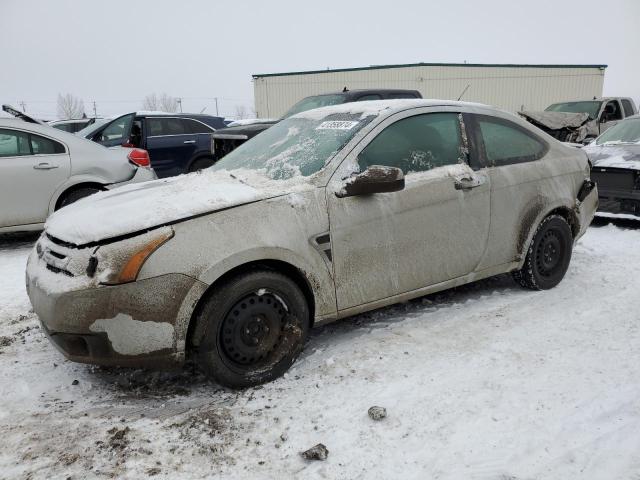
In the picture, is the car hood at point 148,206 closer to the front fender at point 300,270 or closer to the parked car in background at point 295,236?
the parked car in background at point 295,236

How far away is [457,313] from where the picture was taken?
402 centimetres

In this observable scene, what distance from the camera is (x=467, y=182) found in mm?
3746

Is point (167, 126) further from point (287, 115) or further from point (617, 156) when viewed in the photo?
point (617, 156)

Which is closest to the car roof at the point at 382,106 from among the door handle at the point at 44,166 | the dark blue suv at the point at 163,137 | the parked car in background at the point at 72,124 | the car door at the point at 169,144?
the door handle at the point at 44,166

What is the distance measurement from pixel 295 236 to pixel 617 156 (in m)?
5.53

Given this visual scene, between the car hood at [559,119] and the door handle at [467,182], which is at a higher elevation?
the car hood at [559,119]

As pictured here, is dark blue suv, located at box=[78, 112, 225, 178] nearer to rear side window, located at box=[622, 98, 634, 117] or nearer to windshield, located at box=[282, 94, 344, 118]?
windshield, located at box=[282, 94, 344, 118]

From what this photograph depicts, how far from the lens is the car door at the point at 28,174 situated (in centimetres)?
598

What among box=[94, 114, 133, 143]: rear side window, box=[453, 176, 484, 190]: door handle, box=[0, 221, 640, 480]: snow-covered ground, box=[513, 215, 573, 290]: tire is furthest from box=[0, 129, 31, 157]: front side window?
box=[513, 215, 573, 290]: tire

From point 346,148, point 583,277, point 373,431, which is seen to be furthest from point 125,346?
point 583,277

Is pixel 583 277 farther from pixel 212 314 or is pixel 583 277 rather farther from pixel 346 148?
pixel 212 314

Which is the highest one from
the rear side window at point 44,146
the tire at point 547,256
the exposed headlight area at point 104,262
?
the rear side window at point 44,146

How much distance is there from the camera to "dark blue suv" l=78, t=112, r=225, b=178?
9.94 meters

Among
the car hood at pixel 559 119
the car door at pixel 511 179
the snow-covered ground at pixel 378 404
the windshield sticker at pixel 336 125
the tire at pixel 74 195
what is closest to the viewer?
the snow-covered ground at pixel 378 404
